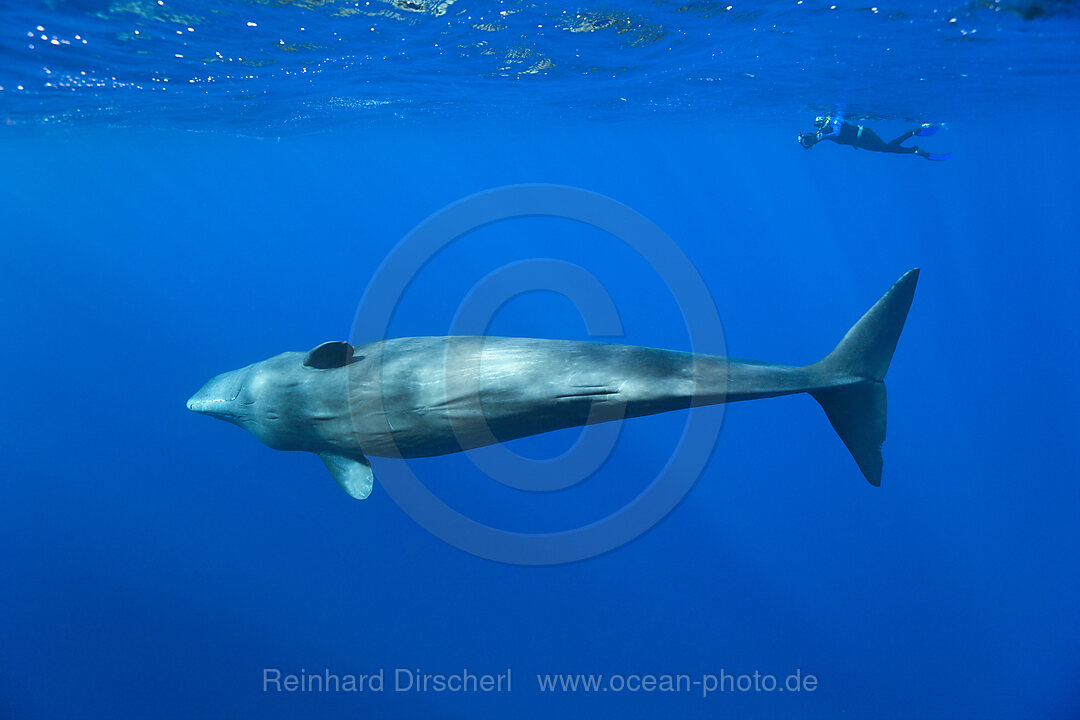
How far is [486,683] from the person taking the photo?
59.6 ft

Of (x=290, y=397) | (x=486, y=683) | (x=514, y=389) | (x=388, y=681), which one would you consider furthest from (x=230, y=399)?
(x=486, y=683)

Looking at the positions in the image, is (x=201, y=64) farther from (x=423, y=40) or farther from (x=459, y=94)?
(x=459, y=94)

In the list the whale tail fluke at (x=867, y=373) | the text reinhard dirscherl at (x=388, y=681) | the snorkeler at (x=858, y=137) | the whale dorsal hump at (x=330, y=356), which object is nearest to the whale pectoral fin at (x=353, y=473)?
the whale dorsal hump at (x=330, y=356)

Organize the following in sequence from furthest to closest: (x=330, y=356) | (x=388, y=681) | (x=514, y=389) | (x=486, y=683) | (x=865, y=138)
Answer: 1. (x=486, y=683)
2. (x=388, y=681)
3. (x=865, y=138)
4. (x=330, y=356)
5. (x=514, y=389)

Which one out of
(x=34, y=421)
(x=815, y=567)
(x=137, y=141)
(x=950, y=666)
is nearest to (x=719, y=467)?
(x=815, y=567)

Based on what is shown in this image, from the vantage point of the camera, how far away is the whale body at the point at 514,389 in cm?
520

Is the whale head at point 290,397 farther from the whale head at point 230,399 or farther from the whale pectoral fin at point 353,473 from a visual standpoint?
the whale pectoral fin at point 353,473

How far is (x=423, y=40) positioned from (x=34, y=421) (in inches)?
1074

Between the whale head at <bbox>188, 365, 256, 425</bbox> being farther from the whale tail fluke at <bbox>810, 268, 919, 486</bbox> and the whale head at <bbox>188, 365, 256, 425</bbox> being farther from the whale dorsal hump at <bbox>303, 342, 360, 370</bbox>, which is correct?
the whale tail fluke at <bbox>810, 268, 919, 486</bbox>

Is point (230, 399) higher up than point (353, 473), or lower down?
higher up

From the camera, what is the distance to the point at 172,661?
16.8 metres

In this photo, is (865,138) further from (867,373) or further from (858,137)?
(867,373)

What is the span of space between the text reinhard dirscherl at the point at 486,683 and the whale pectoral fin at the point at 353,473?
13.9 meters

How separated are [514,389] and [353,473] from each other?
240 cm
